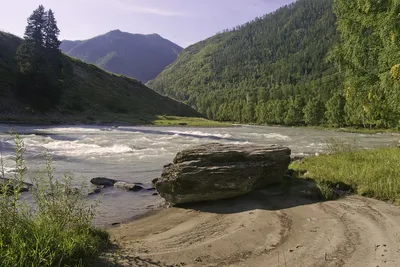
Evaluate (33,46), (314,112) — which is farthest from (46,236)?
(314,112)

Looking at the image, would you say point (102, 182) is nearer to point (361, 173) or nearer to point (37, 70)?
point (361, 173)

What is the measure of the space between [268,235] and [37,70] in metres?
77.0

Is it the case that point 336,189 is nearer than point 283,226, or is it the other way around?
point 283,226

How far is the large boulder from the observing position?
12.0 m

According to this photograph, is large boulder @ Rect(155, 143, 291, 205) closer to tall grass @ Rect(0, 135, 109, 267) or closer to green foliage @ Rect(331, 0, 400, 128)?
tall grass @ Rect(0, 135, 109, 267)

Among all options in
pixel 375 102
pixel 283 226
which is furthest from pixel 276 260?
pixel 375 102

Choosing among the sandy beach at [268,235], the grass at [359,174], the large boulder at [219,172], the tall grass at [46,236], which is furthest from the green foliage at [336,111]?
the tall grass at [46,236]

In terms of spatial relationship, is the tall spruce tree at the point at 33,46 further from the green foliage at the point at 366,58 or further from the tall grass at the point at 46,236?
the tall grass at the point at 46,236

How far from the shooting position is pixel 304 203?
10930 mm

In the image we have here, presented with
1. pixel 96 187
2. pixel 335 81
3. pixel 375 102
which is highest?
pixel 335 81

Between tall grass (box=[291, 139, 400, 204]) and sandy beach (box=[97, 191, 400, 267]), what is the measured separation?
2.36 feet

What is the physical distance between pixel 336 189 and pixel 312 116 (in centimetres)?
11192

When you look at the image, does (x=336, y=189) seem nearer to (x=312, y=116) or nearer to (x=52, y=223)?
(x=52, y=223)

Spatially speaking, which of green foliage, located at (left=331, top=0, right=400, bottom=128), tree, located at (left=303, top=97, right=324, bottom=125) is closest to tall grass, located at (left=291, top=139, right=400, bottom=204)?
green foliage, located at (left=331, top=0, right=400, bottom=128)
